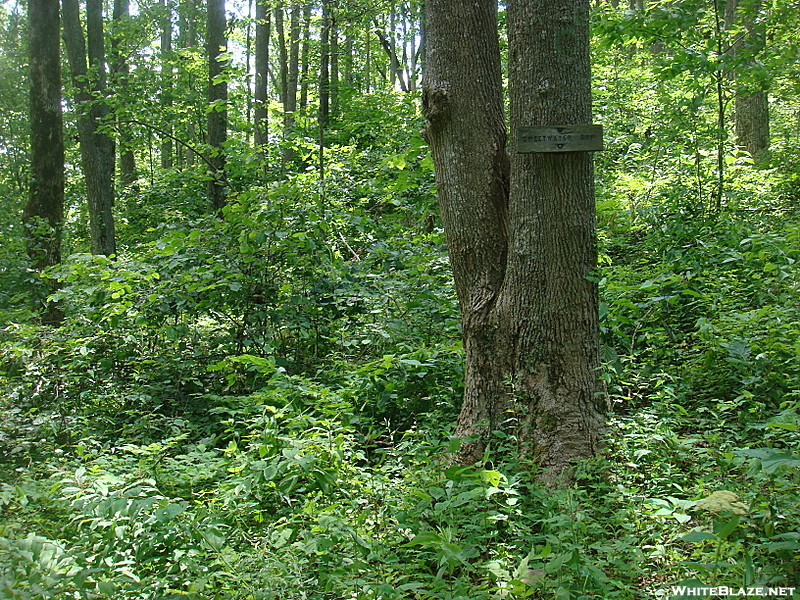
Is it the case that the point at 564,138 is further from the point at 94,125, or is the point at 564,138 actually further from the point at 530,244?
the point at 94,125

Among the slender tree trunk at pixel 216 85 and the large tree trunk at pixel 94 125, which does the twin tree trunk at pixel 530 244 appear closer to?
the slender tree trunk at pixel 216 85

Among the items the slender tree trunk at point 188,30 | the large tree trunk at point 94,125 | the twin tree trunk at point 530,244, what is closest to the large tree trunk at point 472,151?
the twin tree trunk at point 530,244

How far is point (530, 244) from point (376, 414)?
6.41 feet

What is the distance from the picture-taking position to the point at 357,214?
24.3 ft

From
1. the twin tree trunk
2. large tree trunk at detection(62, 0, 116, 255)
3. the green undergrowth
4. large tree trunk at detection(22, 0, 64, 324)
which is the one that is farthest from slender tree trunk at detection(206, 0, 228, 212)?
the twin tree trunk

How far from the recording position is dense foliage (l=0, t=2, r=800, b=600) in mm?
2803

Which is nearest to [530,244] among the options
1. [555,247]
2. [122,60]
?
[555,247]

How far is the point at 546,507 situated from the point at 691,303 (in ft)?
9.33

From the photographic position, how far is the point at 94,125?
1246 cm

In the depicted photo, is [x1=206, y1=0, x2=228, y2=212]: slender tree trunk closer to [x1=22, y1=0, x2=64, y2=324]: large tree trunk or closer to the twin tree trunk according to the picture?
[x1=22, y1=0, x2=64, y2=324]: large tree trunk

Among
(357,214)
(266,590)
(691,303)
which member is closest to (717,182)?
(691,303)

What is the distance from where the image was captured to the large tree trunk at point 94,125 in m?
11.2

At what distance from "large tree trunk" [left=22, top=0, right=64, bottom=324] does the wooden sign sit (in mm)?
7434

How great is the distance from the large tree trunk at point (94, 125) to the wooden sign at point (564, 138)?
322 inches
